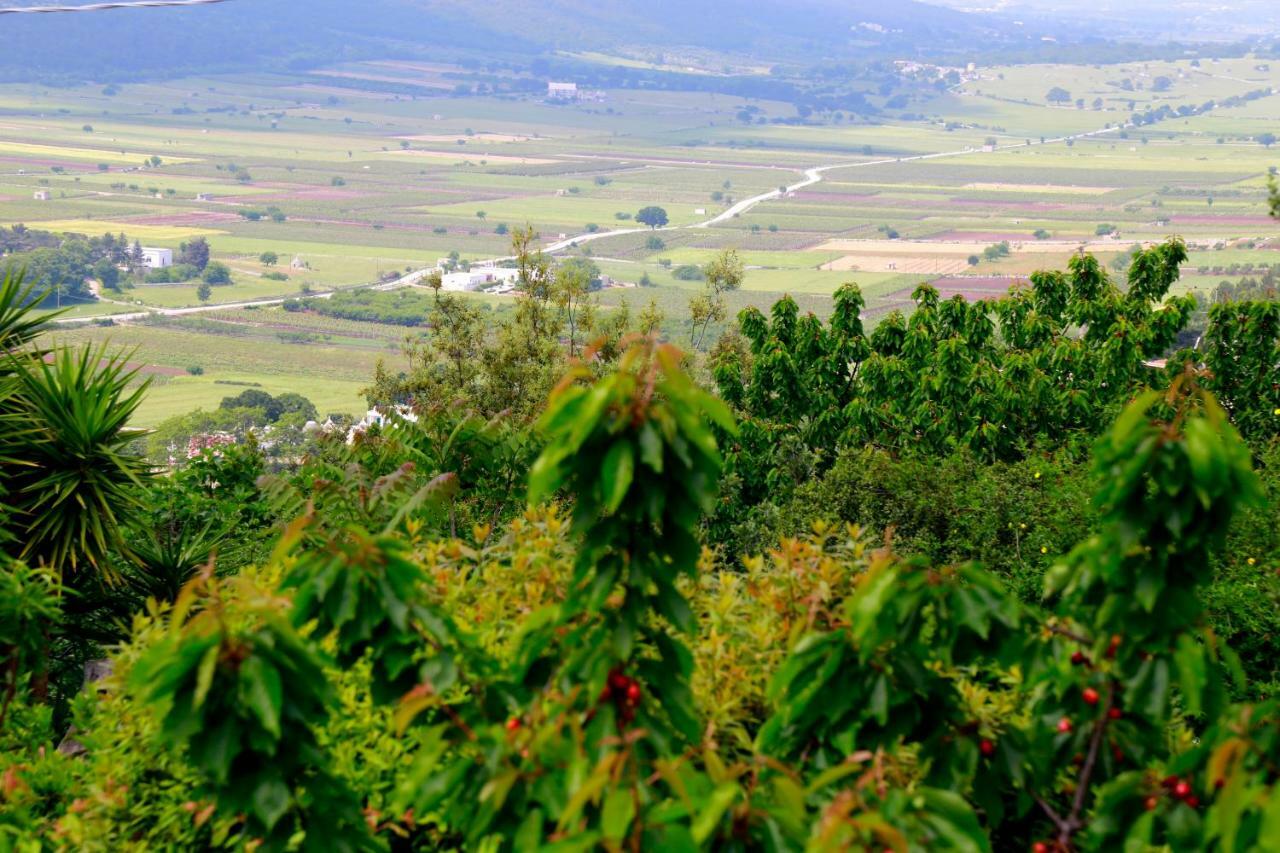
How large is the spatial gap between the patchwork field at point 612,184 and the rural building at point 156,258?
2834 mm

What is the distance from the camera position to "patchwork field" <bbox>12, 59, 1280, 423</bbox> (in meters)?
63.9

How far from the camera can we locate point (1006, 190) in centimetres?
10856

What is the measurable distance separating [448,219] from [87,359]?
87808mm

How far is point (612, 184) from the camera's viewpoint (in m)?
116

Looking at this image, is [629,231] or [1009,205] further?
[1009,205]

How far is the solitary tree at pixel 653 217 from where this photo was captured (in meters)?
90.5

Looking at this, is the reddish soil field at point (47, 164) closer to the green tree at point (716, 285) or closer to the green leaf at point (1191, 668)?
the green tree at point (716, 285)

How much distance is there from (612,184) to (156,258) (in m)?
46.8

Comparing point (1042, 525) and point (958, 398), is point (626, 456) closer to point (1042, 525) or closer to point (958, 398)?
point (1042, 525)

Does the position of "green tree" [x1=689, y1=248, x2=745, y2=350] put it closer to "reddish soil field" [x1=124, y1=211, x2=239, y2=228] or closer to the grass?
the grass

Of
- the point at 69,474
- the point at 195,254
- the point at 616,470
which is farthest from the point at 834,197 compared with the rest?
the point at 616,470

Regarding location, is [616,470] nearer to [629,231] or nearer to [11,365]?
[11,365]

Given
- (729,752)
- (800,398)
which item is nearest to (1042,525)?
(800,398)

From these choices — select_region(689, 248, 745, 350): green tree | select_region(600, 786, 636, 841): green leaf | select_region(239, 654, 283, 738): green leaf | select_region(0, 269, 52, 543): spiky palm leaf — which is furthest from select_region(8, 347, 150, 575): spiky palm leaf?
select_region(689, 248, 745, 350): green tree
